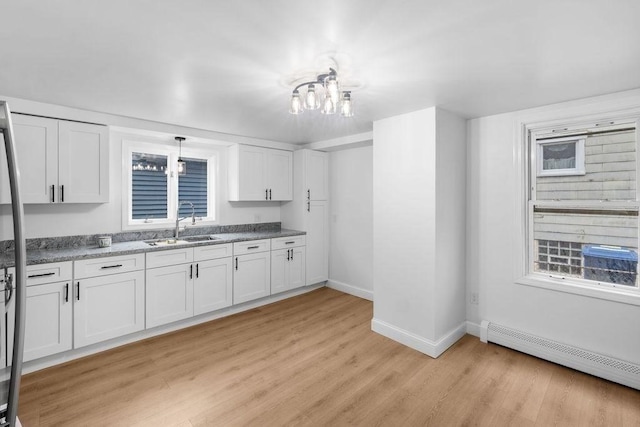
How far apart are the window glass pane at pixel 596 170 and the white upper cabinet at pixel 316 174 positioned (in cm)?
281

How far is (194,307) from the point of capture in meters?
3.53

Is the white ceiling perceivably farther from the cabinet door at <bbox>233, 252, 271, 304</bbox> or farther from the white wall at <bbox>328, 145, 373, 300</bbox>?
the cabinet door at <bbox>233, 252, 271, 304</bbox>

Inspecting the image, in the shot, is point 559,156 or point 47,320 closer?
point 47,320

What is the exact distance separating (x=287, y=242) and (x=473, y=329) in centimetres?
257

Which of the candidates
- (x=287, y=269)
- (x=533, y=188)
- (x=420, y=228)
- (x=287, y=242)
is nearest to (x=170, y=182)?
(x=287, y=242)

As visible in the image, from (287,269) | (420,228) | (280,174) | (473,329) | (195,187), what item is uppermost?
(280,174)

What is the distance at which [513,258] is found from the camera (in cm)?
305

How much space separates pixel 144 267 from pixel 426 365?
2919mm

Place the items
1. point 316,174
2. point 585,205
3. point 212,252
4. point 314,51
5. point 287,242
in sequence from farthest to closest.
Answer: point 316,174
point 287,242
point 212,252
point 585,205
point 314,51

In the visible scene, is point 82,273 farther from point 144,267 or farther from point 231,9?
point 231,9

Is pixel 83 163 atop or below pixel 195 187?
atop

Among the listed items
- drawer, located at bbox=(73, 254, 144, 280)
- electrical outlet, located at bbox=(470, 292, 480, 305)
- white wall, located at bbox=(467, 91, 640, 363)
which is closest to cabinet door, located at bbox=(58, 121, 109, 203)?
drawer, located at bbox=(73, 254, 144, 280)

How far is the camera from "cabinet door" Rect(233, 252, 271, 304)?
3910mm

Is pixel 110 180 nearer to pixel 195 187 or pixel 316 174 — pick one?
pixel 195 187
